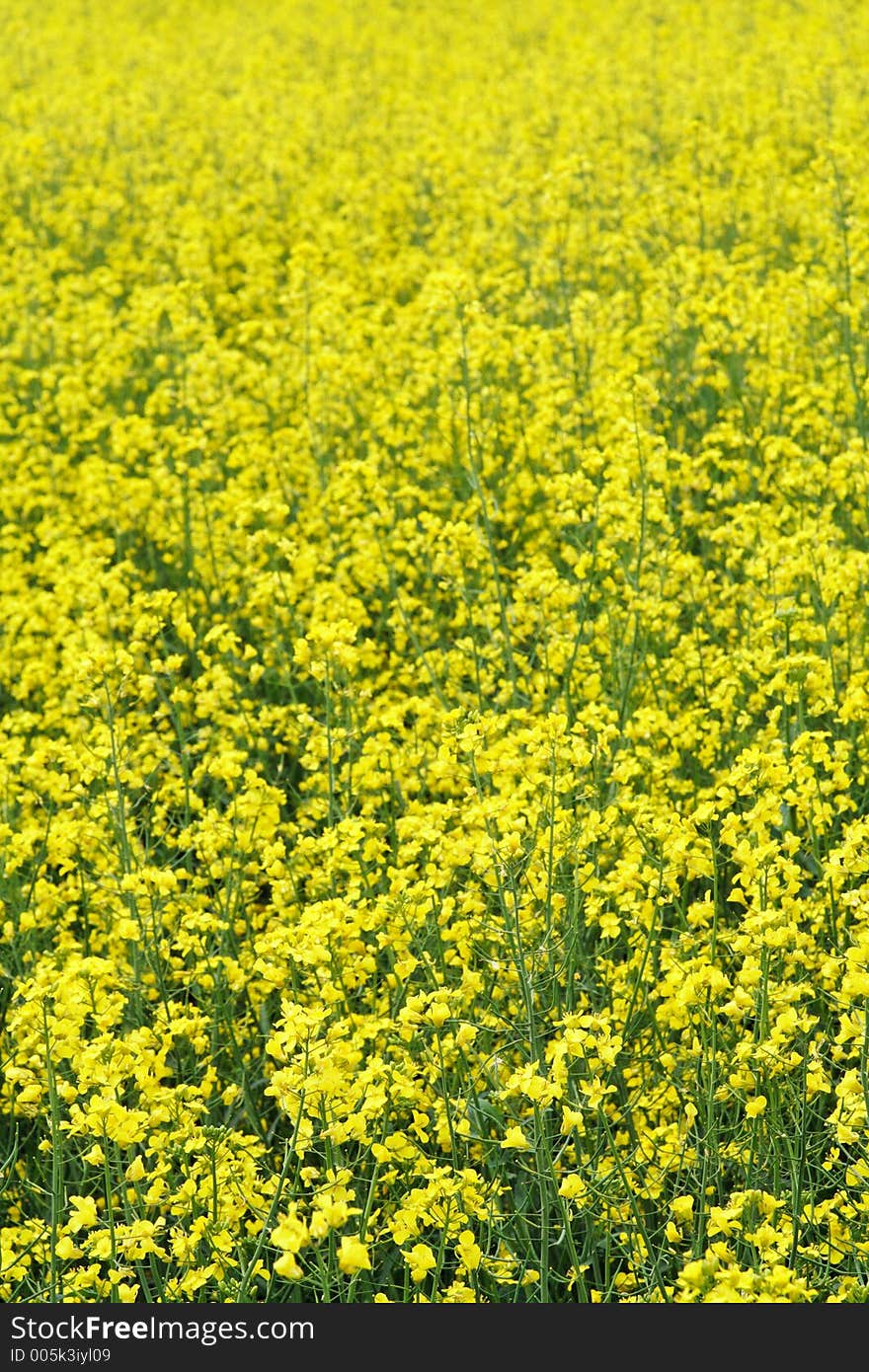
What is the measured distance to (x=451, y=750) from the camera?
12.2 ft

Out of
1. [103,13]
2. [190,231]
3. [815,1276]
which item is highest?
[103,13]

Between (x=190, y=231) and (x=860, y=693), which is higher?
(x=190, y=231)

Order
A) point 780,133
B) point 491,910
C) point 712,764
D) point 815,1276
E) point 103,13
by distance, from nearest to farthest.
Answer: point 815,1276 < point 491,910 < point 712,764 < point 780,133 < point 103,13

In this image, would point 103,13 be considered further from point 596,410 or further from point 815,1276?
point 815,1276

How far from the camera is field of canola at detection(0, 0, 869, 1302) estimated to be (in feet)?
10.1

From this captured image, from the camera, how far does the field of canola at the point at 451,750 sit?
308 cm

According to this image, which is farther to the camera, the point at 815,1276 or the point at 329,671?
the point at 329,671

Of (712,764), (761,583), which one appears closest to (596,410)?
(761,583)

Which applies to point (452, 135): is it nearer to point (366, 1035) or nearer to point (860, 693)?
point (860, 693)

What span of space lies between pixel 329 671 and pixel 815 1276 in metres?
2.08

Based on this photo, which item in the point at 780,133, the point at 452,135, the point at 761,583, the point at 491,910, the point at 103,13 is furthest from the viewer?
the point at 103,13

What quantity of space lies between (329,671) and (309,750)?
0.81 ft

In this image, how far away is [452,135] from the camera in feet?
37.0

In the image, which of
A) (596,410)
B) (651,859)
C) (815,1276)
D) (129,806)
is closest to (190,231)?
(596,410)
